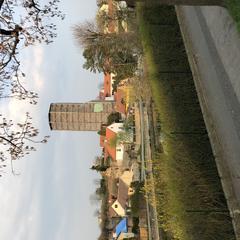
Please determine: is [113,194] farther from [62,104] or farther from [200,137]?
[200,137]

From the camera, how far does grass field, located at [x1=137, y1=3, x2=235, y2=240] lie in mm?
17406

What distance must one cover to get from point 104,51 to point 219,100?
82.6 feet

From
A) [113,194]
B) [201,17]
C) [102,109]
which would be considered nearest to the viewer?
[201,17]

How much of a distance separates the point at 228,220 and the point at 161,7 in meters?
15.2

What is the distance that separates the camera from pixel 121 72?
47125mm

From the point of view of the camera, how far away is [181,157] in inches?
771

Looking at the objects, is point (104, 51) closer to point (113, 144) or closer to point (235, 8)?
point (113, 144)

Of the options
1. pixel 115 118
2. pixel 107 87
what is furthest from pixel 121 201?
pixel 107 87

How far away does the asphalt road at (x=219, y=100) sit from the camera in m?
16.8

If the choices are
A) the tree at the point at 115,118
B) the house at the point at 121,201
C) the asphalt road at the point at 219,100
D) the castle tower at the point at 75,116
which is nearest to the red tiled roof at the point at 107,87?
the castle tower at the point at 75,116

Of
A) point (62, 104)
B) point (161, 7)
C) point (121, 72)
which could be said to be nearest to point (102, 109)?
point (62, 104)

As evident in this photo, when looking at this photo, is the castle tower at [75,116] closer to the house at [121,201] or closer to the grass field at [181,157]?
the house at [121,201]

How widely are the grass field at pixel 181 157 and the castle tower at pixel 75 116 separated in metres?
66.1

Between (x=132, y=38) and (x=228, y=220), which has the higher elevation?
(x=132, y=38)
